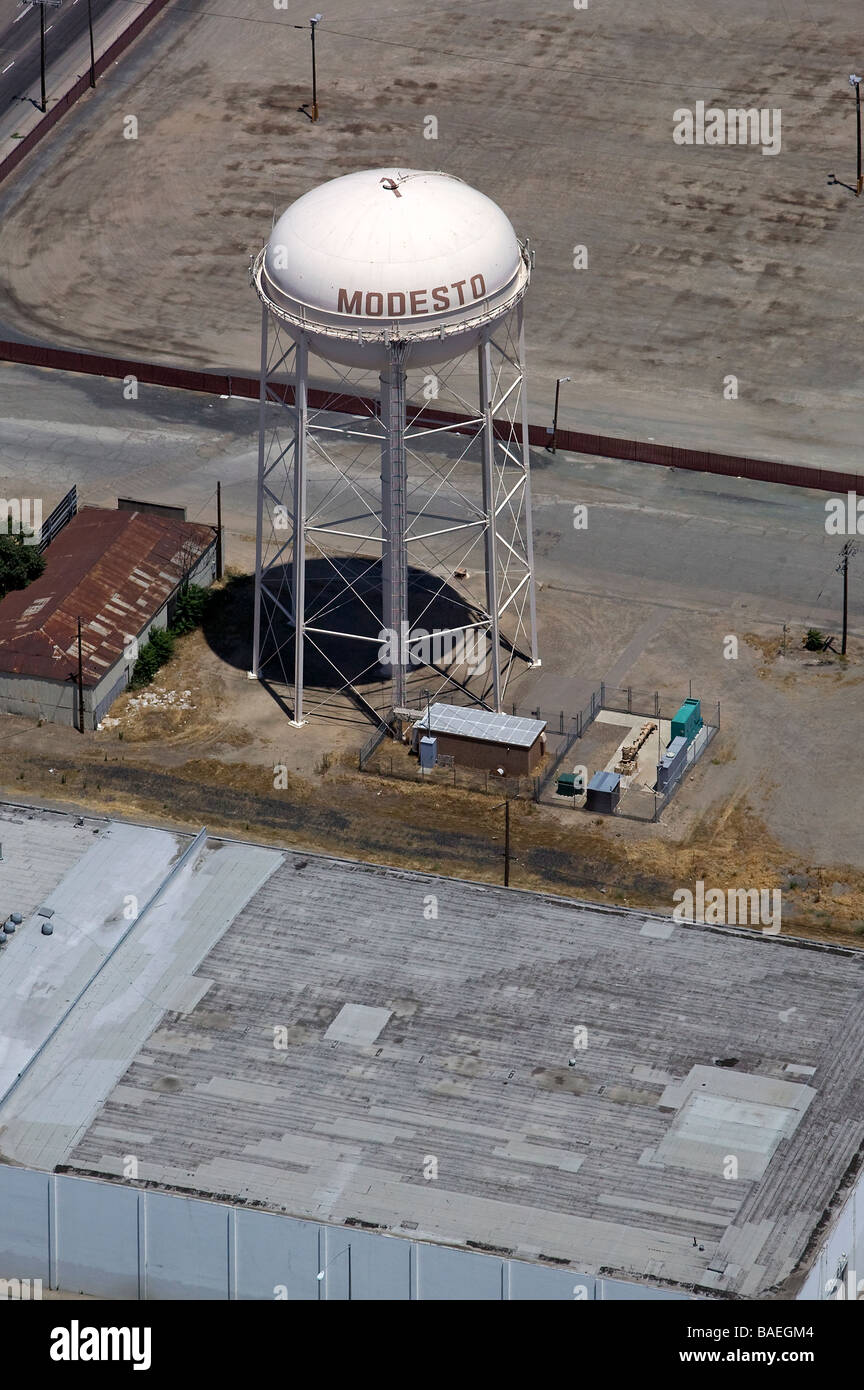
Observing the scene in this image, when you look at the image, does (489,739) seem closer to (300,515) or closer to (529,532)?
(529,532)

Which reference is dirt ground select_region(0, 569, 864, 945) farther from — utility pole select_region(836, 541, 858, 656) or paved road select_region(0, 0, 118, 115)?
paved road select_region(0, 0, 118, 115)

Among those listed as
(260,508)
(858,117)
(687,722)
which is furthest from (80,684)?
(858,117)

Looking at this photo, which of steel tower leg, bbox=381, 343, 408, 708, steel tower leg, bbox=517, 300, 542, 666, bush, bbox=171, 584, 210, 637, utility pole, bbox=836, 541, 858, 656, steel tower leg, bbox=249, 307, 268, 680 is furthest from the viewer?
bush, bbox=171, 584, 210, 637

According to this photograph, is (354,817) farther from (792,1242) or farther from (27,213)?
(27,213)

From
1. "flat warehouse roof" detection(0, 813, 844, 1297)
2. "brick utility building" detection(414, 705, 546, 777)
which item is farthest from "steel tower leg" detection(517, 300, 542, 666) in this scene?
"flat warehouse roof" detection(0, 813, 844, 1297)

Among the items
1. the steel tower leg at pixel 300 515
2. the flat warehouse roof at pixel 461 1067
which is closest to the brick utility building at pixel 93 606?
the steel tower leg at pixel 300 515

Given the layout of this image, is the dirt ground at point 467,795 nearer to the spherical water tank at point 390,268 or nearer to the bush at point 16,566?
the bush at point 16,566

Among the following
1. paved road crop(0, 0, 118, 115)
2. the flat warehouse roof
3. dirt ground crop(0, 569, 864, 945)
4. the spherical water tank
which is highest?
paved road crop(0, 0, 118, 115)
